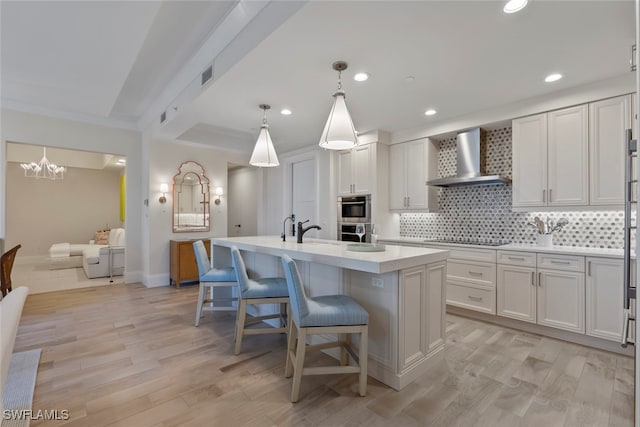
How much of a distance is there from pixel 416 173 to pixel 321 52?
2.55 metres

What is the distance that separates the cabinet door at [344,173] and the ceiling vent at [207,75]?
253 centimetres

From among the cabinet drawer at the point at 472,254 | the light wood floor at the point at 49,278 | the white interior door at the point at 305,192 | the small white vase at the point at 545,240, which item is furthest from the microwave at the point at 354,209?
the light wood floor at the point at 49,278

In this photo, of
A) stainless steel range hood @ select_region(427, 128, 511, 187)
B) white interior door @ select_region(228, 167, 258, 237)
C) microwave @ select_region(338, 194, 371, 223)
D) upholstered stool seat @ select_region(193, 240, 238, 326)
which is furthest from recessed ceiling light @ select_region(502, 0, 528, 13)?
white interior door @ select_region(228, 167, 258, 237)

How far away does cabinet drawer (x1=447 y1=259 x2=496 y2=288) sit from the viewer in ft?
11.1

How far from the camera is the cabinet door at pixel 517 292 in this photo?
311 centimetres

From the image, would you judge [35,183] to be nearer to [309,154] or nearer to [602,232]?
[309,154]

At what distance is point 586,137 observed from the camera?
300 cm

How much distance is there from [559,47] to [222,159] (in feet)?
17.4

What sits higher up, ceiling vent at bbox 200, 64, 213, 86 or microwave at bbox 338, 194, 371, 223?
ceiling vent at bbox 200, 64, 213, 86

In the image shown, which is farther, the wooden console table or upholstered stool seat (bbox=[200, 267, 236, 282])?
the wooden console table

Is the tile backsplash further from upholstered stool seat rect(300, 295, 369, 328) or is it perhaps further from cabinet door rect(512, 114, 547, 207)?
upholstered stool seat rect(300, 295, 369, 328)

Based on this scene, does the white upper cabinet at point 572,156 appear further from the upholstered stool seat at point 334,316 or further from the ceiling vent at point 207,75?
the ceiling vent at point 207,75

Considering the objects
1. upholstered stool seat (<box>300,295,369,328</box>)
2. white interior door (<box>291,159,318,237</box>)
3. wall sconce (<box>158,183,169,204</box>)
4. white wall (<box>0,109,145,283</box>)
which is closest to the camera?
upholstered stool seat (<box>300,295,369,328</box>)

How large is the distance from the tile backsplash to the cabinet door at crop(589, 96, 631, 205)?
1.04 feet
